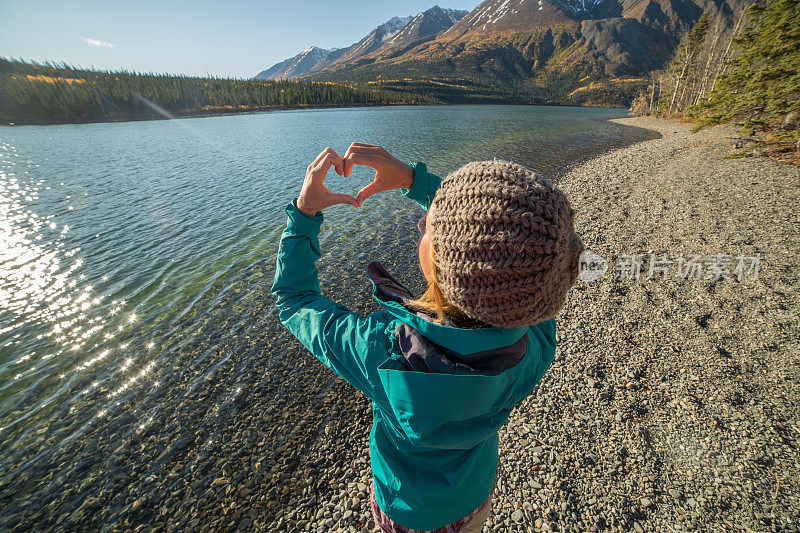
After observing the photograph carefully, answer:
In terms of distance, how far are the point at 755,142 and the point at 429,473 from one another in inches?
1103

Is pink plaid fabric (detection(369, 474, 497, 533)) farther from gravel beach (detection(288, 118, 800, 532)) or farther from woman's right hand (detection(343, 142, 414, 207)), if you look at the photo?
gravel beach (detection(288, 118, 800, 532))

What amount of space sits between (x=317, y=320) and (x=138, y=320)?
923 cm

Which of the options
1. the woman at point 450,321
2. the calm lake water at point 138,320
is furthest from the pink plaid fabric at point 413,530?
the calm lake water at point 138,320

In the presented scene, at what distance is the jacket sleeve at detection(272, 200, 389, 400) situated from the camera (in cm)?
152

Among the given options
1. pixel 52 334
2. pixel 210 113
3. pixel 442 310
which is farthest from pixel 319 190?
pixel 210 113

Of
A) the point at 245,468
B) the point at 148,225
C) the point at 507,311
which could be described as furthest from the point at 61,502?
the point at 148,225

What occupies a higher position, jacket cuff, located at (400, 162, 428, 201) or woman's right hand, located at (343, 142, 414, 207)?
woman's right hand, located at (343, 142, 414, 207)

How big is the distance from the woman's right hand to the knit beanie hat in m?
0.70

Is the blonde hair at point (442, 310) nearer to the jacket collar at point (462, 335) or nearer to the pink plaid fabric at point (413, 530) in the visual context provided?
the jacket collar at point (462, 335)

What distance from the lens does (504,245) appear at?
1.15 metres

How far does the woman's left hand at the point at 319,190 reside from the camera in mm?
1691

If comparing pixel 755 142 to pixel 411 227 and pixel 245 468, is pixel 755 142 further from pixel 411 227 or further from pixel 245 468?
pixel 245 468

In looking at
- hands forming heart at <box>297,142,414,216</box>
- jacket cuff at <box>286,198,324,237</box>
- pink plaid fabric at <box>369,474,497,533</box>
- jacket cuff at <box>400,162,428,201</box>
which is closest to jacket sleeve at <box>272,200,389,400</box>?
jacket cuff at <box>286,198,324,237</box>

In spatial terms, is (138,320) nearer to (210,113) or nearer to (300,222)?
(300,222)
